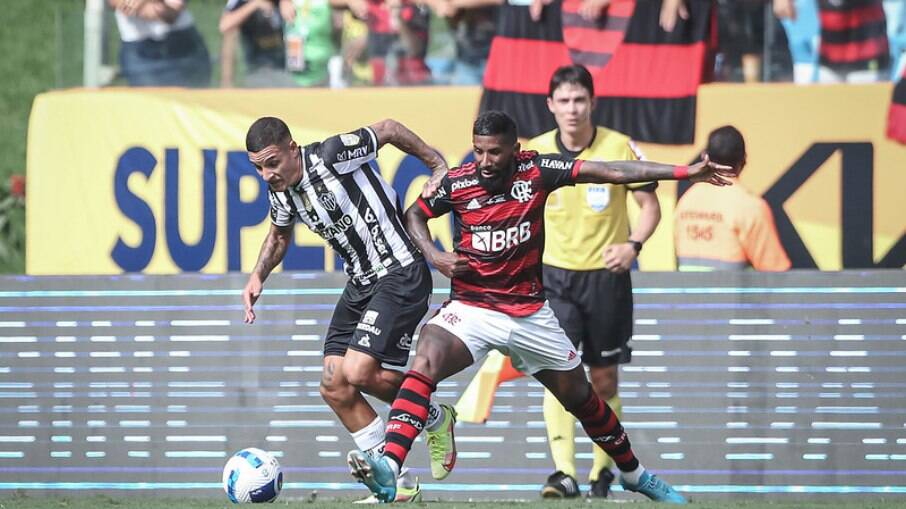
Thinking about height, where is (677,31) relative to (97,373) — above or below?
above

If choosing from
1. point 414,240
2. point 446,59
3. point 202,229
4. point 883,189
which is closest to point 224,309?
point 414,240

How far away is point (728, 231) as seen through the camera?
8906mm

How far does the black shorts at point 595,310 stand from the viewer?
26.6 feet

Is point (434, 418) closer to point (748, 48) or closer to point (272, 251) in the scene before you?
point (272, 251)

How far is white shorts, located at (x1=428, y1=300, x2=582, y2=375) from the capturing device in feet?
22.4

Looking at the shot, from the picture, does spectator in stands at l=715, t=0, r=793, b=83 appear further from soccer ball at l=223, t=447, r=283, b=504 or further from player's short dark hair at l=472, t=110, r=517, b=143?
soccer ball at l=223, t=447, r=283, b=504

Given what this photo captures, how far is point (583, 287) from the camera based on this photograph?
8148 millimetres

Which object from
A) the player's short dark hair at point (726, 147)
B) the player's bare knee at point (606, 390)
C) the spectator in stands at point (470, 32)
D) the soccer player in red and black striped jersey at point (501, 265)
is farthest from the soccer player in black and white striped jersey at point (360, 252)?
the spectator in stands at point (470, 32)

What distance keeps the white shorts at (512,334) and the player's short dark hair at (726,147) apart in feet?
6.71

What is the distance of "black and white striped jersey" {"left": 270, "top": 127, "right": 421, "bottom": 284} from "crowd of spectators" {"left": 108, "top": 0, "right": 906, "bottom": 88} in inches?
171

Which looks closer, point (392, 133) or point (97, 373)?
point (392, 133)

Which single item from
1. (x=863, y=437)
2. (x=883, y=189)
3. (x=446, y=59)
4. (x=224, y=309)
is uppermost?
(x=446, y=59)

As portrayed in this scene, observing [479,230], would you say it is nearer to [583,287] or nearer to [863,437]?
[583,287]

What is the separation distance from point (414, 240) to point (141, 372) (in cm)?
247
